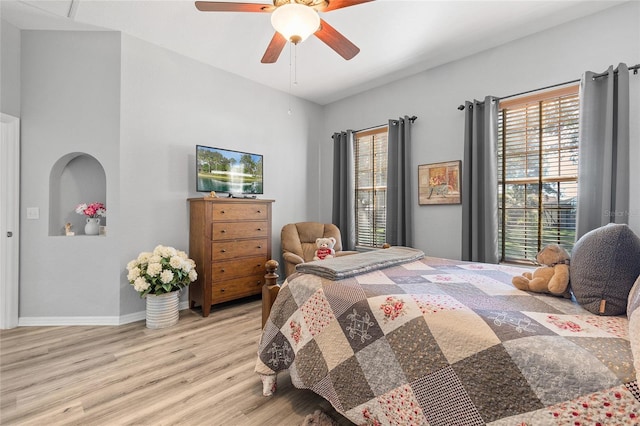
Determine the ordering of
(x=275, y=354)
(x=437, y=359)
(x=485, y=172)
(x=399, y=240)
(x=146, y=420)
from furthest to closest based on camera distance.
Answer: (x=399, y=240) → (x=485, y=172) → (x=275, y=354) → (x=146, y=420) → (x=437, y=359)

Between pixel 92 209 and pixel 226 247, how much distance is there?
1405mm

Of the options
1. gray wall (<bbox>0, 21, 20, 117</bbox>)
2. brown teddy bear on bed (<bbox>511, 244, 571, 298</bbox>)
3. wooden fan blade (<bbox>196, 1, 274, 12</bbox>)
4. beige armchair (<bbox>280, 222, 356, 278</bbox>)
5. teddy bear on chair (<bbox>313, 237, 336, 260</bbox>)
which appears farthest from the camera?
beige armchair (<bbox>280, 222, 356, 278</bbox>)

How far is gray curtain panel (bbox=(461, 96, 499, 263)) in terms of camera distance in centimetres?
309

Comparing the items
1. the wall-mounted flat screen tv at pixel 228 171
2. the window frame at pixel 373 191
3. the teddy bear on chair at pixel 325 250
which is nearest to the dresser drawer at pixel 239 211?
the wall-mounted flat screen tv at pixel 228 171

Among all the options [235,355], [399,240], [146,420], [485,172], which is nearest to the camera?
[146,420]

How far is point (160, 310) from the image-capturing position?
2861mm

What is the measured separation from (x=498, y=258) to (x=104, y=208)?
14.0 feet

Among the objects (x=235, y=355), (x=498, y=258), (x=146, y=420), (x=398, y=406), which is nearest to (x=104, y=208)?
(x=235, y=355)

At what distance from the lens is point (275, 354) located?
1734 mm

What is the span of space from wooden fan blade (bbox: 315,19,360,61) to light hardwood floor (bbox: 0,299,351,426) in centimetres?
241

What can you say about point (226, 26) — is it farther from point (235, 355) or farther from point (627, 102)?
point (627, 102)

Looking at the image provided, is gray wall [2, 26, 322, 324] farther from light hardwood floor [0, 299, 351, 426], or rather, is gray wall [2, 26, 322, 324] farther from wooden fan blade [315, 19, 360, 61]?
wooden fan blade [315, 19, 360, 61]


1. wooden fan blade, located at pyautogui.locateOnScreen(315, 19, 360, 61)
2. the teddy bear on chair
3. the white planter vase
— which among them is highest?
wooden fan blade, located at pyautogui.locateOnScreen(315, 19, 360, 61)

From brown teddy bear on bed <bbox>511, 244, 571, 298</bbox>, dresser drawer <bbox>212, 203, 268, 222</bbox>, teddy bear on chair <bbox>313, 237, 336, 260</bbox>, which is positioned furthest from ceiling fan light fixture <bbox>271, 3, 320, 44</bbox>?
teddy bear on chair <bbox>313, 237, 336, 260</bbox>
